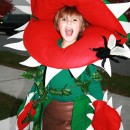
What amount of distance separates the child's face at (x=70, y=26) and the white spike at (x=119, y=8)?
284 millimetres

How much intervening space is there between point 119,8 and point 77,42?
39 cm

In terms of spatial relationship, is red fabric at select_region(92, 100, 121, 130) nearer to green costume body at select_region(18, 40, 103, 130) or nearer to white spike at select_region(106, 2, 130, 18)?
green costume body at select_region(18, 40, 103, 130)

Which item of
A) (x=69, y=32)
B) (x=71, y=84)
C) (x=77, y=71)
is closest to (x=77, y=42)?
(x=69, y=32)

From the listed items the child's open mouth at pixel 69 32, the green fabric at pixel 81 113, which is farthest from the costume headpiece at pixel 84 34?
the green fabric at pixel 81 113

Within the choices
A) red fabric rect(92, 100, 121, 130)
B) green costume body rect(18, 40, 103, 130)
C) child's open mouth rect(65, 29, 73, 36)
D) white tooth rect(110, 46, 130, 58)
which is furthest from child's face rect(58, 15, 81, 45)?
red fabric rect(92, 100, 121, 130)

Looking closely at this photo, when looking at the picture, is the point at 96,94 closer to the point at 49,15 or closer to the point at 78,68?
the point at 78,68

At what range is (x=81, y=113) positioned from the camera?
2.30 m

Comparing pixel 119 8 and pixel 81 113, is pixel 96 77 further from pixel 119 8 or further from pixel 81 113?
pixel 119 8

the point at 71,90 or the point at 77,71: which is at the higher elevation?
the point at 77,71

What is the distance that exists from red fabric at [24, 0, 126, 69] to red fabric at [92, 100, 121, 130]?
34cm

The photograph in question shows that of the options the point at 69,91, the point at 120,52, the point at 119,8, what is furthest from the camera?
the point at 69,91

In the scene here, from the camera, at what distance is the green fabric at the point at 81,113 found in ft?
7.50

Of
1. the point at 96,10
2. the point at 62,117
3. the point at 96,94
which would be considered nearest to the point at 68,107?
the point at 62,117

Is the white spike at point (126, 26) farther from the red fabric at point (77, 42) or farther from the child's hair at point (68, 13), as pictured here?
the child's hair at point (68, 13)
